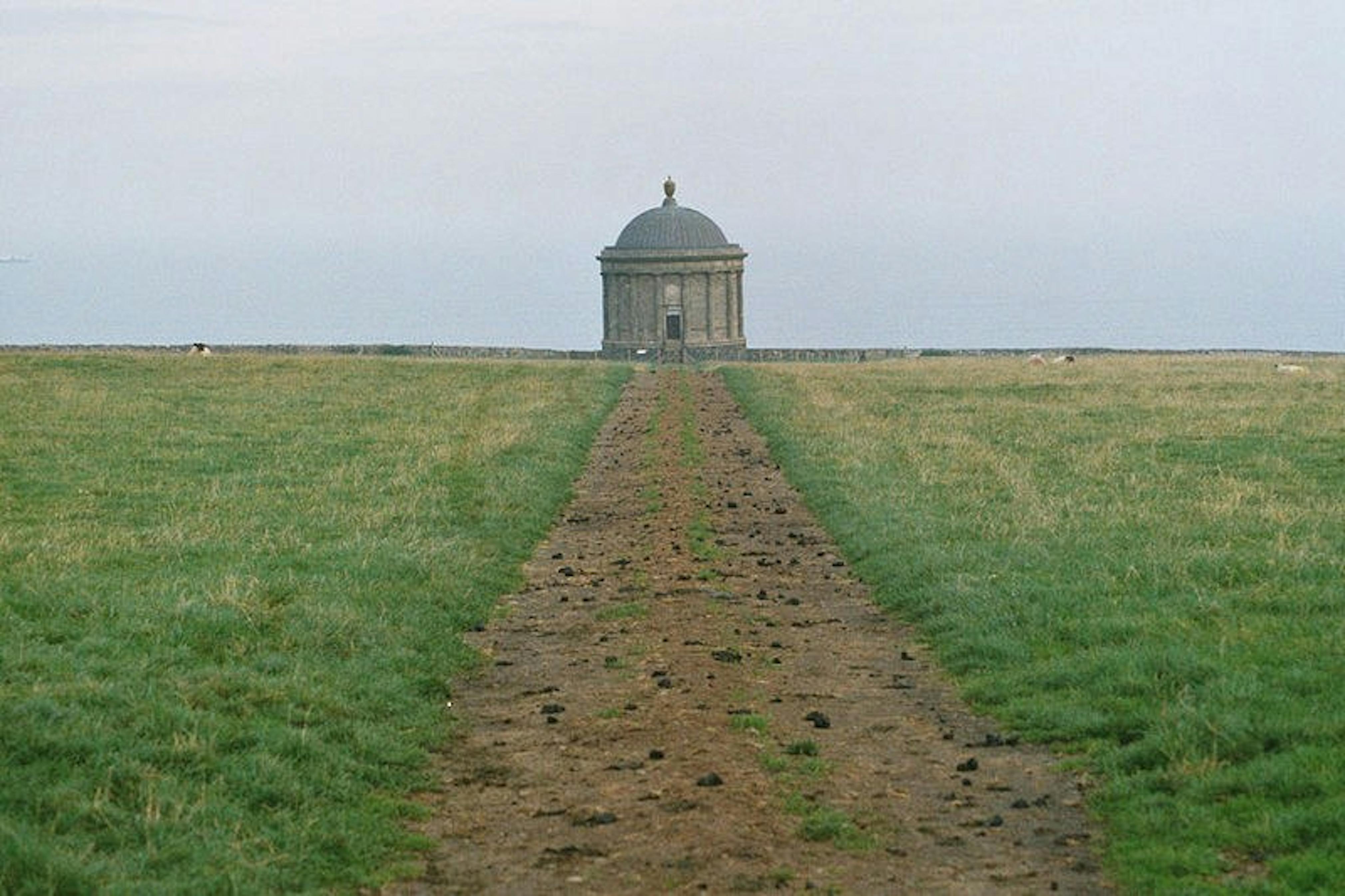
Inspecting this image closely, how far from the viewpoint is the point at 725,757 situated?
11430 mm

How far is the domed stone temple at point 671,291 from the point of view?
98688mm

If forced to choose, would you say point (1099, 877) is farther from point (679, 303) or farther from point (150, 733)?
point (679, 303)

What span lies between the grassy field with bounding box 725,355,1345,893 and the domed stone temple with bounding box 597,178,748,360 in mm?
62433

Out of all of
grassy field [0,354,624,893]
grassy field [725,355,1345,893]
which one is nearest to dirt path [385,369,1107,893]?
grassy field [725,355,1345,893]

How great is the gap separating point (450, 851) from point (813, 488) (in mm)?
15559

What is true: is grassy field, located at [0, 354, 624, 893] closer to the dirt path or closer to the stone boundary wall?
the dirt path

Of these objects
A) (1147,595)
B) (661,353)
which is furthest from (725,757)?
(661,353)

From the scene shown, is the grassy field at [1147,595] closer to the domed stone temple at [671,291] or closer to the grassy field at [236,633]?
the grassy field at [236,633]

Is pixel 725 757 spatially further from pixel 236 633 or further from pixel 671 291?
pixel 671 291

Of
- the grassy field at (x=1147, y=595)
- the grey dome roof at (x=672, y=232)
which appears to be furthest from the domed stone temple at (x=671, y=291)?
the grassy field at (x=1147, y=595)

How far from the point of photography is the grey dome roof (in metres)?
101

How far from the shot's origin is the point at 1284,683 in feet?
39.6

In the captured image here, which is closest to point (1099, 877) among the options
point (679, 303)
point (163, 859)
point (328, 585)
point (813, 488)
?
point (163, 859)

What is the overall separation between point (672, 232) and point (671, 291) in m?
3.91
